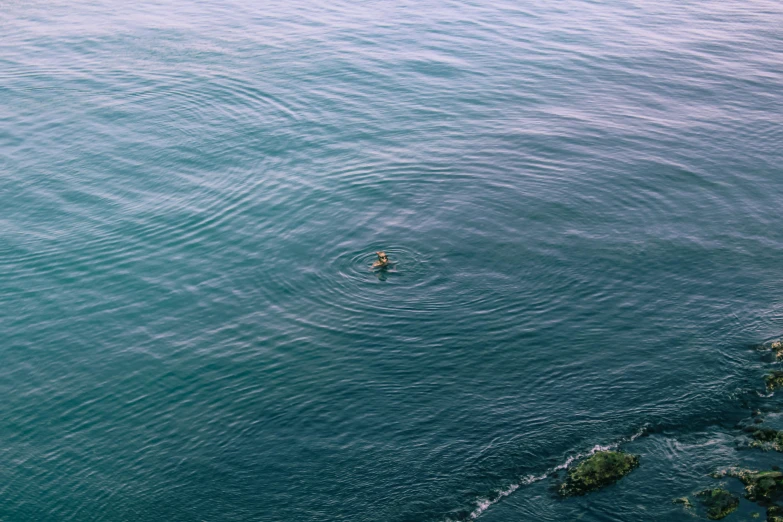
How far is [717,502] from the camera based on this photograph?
25922 mm

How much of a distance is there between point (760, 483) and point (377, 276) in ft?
63.1

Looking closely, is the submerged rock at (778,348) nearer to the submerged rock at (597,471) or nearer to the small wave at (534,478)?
the small wave at (534,478)

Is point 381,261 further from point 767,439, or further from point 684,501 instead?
point 767,439

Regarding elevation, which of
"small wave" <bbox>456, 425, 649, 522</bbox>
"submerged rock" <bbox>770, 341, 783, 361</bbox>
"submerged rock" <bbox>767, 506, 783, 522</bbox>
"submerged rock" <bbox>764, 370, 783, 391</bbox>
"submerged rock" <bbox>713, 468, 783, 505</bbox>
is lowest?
"small wave" <bbox>456, 425, 649, 522</bbox>

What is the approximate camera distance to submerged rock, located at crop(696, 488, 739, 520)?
83.9 feet

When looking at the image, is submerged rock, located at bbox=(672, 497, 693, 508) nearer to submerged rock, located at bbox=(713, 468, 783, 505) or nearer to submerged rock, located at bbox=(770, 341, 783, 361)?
submerged rock, located at bbox=(713, 468, 783, 505)

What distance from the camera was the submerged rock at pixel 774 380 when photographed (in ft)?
102

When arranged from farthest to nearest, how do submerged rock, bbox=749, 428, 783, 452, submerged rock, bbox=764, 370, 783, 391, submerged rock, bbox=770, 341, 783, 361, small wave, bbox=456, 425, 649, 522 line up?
submerged rock, bbox=770, 341, 783, 361, submerged rock, bbox=764, 370, 783, 391, submerged rock, bbox=749, 428, 783, 452, small wave, bbox=456, 425, 649, 522

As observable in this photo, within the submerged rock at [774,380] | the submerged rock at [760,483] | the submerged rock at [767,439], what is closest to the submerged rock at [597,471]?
the submerged rock at [760,483]

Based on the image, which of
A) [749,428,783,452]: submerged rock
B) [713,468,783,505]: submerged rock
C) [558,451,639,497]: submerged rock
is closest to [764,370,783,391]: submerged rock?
[749,428,783,452]: submerged rock

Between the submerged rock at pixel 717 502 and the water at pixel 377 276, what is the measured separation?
884 mm

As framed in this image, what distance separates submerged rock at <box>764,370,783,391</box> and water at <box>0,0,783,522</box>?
706 mm

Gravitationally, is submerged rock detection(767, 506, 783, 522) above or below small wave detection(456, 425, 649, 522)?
above

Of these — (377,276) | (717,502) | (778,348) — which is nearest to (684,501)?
(717,502)
